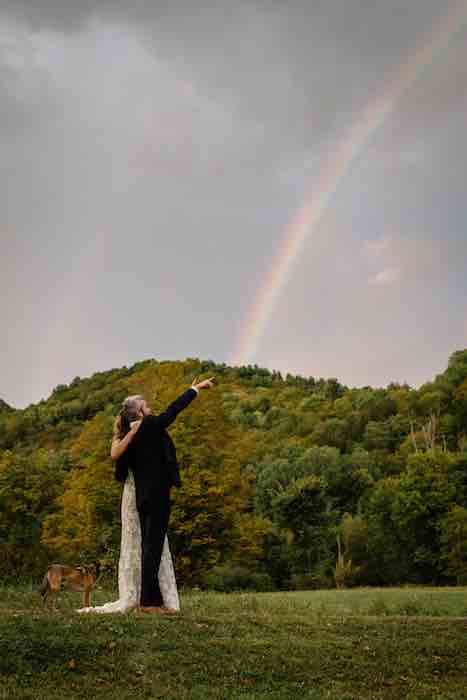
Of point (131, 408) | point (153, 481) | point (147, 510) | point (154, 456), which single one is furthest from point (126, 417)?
point (147, 510)

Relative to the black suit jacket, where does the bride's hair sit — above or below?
above

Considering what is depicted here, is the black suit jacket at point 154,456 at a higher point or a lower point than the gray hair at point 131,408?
lower

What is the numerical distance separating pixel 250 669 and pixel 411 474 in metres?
53.3

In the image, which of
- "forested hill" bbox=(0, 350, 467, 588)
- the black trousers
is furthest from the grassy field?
"forested hill" bbox=(0, 350, 467, 588)

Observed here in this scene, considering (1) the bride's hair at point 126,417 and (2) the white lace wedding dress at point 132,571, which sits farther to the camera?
(1) the bride's hair at point 126,417

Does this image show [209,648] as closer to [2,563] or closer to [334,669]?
[334,669]

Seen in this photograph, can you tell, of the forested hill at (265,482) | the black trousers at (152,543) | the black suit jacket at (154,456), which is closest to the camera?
the black trousers at (152,543)

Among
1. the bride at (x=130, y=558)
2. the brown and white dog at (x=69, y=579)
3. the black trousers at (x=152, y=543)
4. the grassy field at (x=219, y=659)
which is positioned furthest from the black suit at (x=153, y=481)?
the brown and white dog at (x=69, y=579)

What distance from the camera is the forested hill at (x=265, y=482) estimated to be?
42594 mm

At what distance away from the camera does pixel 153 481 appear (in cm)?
1243

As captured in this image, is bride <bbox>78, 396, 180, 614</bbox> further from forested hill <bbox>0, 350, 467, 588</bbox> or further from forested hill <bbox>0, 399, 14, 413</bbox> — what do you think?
forested hill <bbox>0, 399, 14, 413</bbox>

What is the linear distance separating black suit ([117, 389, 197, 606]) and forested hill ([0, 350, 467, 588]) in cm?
2742

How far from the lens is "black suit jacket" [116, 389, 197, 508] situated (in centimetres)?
1245

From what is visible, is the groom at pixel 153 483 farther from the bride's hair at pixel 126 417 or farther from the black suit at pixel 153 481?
the bride's hair at pixel 126 417
